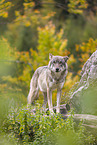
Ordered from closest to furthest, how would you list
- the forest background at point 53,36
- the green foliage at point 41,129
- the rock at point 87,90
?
the green foliage at point 41,129
the rock at point 87,90
the forest background at point 53,36

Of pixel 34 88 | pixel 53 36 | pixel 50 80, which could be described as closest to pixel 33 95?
pixel 34 88

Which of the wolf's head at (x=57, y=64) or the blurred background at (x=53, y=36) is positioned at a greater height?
the blurred background at (x=53, y=36)

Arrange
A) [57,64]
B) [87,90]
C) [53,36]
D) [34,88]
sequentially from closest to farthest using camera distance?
[87,90] → [57,64] → [34,88] → [53,36]

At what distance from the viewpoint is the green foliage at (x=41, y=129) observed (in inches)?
162

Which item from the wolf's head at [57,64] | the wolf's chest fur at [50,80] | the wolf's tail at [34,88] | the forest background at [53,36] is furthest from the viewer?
the forest background at [53,36]

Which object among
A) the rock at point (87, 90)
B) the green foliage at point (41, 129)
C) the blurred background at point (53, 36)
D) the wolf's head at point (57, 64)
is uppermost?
the blurred background at point (53, 36)

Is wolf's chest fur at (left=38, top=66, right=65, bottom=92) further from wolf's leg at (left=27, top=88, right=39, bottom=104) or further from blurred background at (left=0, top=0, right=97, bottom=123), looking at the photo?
blurred background at (left=0, top=0, right=97, bottom=123)

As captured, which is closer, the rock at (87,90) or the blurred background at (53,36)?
the rock at (87,90)

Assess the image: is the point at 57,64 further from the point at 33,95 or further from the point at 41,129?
the point at 41,129

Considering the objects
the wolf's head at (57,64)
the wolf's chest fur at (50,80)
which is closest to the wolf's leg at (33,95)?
the wolf's chest fur at (50,80)

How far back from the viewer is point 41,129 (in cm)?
431

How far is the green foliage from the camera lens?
411 centimetres

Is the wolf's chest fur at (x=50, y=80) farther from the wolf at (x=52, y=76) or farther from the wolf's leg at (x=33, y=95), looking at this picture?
the wolf's leg at (x=33, y=95)

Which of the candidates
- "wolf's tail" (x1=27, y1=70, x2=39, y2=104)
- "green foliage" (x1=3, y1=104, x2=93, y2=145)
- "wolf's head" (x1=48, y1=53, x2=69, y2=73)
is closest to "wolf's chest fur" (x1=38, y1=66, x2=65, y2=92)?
"wolf's head" (x1=48, y1=53, x2=69, y2=73)
